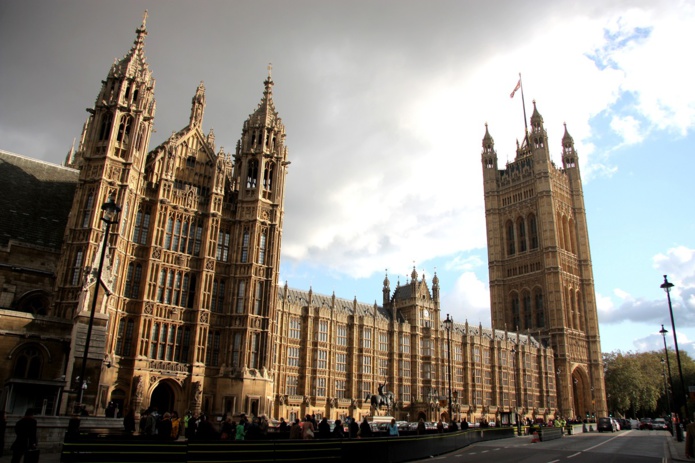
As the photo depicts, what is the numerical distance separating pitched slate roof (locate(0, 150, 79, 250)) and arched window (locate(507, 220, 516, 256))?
101174 mm

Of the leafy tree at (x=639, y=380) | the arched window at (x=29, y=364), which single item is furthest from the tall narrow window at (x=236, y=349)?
the leafy tree at (x=639, y=380)

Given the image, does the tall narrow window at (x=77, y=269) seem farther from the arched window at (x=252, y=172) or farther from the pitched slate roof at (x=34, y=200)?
the arched window at (x=252, y=172)

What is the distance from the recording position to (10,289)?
3291 centimetres

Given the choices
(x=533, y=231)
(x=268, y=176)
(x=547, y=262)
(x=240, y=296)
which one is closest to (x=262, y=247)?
(x=240, y=296)

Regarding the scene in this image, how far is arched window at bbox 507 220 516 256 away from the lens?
123494 millimetres

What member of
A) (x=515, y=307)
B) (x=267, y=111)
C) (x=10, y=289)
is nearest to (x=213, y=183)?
(x=267, y=111)

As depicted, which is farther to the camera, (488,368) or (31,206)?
(488,368)

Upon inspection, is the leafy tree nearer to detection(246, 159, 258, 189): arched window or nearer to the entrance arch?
the entrance arch

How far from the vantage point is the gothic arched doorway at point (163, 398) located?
3500 cm

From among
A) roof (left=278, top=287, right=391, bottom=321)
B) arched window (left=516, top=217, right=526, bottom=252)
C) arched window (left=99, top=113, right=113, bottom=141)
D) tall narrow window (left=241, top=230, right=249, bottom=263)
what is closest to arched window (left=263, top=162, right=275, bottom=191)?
tall narrow window (left=241, top=230, right=249, bottom=263)

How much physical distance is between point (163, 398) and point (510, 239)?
103745mm

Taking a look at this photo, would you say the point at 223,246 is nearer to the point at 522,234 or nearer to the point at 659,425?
the point at 659,425

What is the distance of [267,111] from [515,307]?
9314 cm

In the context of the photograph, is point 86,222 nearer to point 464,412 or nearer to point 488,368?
point 464,412
